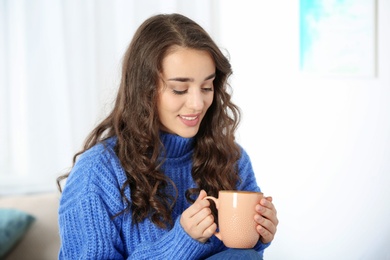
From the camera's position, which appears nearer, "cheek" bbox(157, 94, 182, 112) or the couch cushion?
"cheek" bbox(157, 94, 182, 112)

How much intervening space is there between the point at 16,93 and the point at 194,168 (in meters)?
1.08

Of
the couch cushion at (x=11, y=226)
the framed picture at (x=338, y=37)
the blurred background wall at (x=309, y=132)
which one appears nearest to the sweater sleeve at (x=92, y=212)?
the couch cushion at (x=11, y=226)

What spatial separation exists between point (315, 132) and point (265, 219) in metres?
1.87

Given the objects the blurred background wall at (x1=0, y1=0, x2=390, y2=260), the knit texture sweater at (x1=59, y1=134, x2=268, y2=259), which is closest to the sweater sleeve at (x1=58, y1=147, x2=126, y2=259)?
the knit texture sweater at (x1=59, y1=134, x2=268, y2=259)

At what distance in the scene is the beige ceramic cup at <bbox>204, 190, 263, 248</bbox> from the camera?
125 centimetres

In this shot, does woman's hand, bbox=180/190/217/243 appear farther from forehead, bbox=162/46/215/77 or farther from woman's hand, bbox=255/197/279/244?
forehead, bbox=162/46/215/77

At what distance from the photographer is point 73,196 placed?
4.78 feet

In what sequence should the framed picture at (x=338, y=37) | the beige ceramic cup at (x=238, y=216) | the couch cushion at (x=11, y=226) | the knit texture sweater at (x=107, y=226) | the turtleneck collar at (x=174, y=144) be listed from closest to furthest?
the beige ceramic cup at (x=238, y=216) < the knit texture sweater at (x=107, y=226) < the turtleneck collar at (x=174, y=144) < the couch cushion at (x=11, y=226) < the framed picture at (x=338, y=37)

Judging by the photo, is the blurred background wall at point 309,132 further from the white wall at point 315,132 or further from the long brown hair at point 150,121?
the long brown hair at point 150,121

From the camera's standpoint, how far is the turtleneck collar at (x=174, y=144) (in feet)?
5.12

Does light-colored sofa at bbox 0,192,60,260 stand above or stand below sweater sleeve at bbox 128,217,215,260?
below

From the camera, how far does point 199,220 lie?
1.27 metres

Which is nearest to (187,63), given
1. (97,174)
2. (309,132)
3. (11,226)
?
(97,174)

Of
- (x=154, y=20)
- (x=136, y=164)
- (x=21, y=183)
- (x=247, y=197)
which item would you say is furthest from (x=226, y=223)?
(x=21, y=183)
